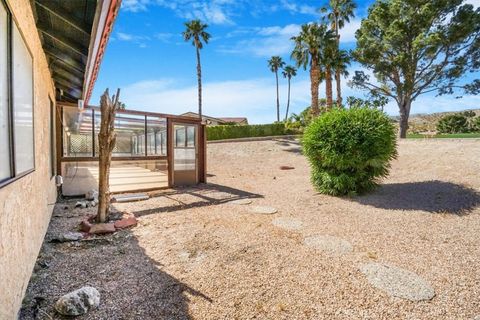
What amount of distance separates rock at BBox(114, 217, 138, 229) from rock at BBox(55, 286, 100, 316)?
231 cm

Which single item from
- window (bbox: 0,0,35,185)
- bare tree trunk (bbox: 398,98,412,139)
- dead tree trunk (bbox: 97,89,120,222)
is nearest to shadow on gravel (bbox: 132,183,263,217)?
dead tree trunk (bbox: 97,89,120,222)

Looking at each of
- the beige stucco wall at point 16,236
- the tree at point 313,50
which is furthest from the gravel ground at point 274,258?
the tree at point 313,50

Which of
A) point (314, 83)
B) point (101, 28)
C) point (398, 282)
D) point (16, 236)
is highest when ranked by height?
point (314, 83)

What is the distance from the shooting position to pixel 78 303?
2.15 m

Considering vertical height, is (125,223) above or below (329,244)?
above

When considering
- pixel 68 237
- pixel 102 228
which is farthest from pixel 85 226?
pixel 68 237

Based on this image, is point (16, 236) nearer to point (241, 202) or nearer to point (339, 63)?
point (241, 202)

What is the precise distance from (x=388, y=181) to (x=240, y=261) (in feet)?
21.2

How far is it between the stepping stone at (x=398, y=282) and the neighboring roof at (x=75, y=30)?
3952 mm

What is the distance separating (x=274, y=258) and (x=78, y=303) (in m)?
2.18

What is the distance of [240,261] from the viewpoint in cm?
319

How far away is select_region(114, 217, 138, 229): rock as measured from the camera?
4.48 meters

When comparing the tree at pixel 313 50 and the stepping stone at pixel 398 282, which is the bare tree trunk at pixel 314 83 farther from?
the stepping stone at pixel 398 282

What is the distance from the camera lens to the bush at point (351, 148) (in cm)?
610
